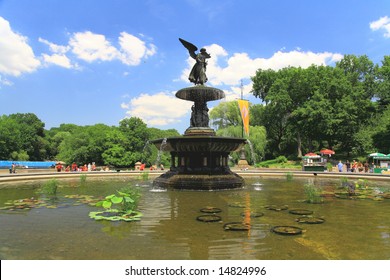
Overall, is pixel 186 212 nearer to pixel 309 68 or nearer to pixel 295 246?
pixel 295 246

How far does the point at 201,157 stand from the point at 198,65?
5.40 m

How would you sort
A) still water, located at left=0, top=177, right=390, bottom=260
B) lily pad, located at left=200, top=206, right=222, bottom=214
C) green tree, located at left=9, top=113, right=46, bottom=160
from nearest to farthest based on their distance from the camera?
1. still water, located at left=0, top=177, right=390, bottom=260
2. lily pad, located at left=200, top=206, right=222, bottom=214
3. green tree, located at left=9, top=113, right=46, bottom=160

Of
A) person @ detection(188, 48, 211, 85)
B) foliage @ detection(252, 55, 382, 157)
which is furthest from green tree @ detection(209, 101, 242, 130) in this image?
person @ detection(188, 48, 211, 85)

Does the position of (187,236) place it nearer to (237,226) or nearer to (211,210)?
(237,226)

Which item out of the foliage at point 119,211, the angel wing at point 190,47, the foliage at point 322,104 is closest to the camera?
the foliage at point 119,211

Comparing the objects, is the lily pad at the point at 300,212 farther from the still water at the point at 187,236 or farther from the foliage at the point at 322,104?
the foliage at the point at 322,104

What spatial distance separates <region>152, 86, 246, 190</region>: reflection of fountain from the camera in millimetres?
13570

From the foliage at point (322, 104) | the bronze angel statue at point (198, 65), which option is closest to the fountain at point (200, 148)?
the bronze angel statue at point (198, 65)

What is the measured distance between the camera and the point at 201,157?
1462 cm

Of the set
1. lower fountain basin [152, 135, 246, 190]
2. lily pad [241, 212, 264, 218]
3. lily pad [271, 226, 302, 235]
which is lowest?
lily pad [241, 212, 264, 218]

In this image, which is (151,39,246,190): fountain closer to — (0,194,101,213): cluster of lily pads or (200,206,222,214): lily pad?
(0,194,101,213): cluster of lily pads

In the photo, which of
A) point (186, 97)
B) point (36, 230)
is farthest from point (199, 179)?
point (36, 230)

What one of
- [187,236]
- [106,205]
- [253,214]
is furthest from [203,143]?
[187,236]

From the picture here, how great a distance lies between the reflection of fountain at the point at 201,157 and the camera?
44.5 ft
